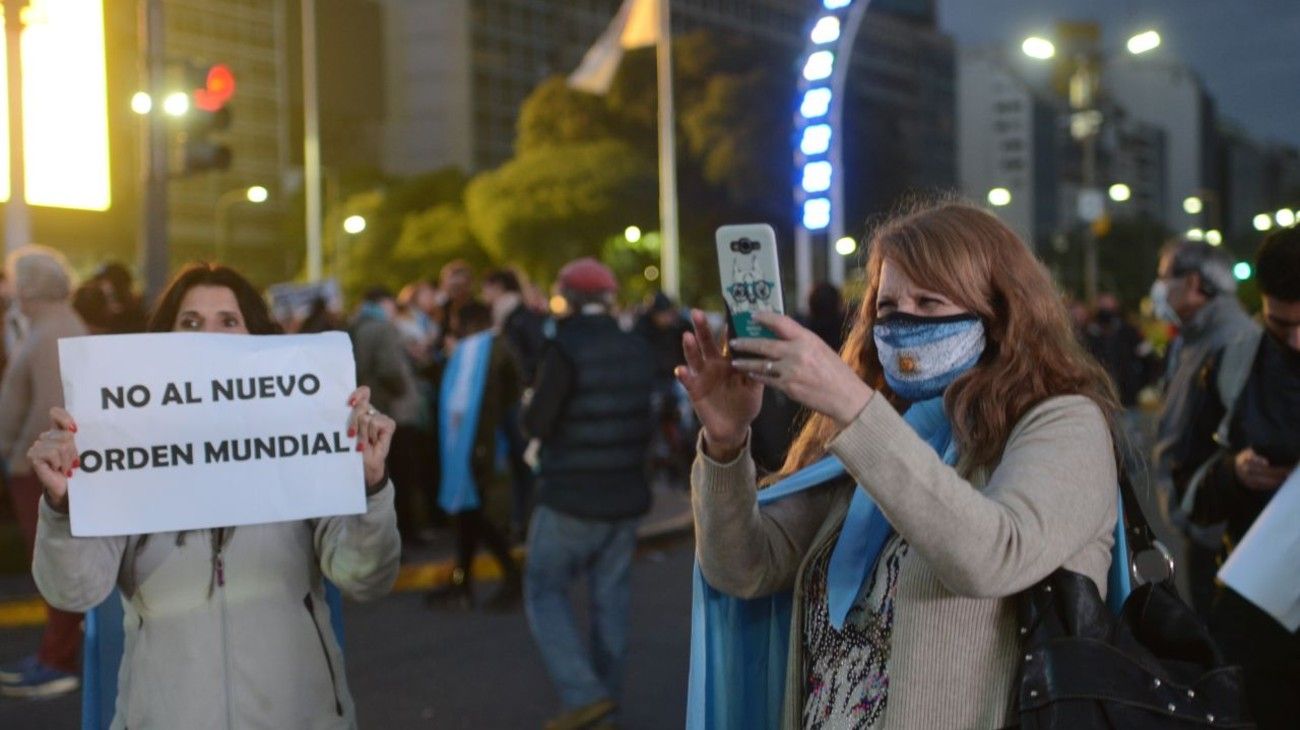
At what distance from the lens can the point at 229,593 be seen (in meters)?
3.07

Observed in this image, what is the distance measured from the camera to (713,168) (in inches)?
1870

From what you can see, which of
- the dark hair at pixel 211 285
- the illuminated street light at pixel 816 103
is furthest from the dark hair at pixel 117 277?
the illuminated street light at pixel 816 103

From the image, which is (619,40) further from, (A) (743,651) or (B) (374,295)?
(A) (743,651)

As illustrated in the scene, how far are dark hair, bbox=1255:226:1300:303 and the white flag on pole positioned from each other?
24728 millimetres

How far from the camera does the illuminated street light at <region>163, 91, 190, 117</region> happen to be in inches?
456

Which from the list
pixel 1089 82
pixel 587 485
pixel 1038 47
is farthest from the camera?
pixel 1089 82

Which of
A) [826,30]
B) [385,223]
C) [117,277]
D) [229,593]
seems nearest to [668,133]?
[826,30]

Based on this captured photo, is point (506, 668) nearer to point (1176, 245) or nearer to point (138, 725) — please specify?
point (1176, 245)

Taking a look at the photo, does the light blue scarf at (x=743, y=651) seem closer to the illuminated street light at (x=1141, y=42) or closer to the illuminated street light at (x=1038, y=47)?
the illuminated street light at (x=1038, y=47)

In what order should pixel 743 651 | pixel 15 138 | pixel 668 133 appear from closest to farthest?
1. pixel 743 651
2. pixel 15 138
3. pixel 668 133

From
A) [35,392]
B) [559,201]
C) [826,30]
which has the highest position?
[559,201]

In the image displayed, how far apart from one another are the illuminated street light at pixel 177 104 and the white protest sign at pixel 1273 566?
32.4 ft

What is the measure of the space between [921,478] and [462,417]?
23.6 ft

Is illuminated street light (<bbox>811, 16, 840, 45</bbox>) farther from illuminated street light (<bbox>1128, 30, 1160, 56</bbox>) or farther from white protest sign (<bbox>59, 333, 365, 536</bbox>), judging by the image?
white protest sign (<bbox>59, 333, 365, 536</bbox>)
